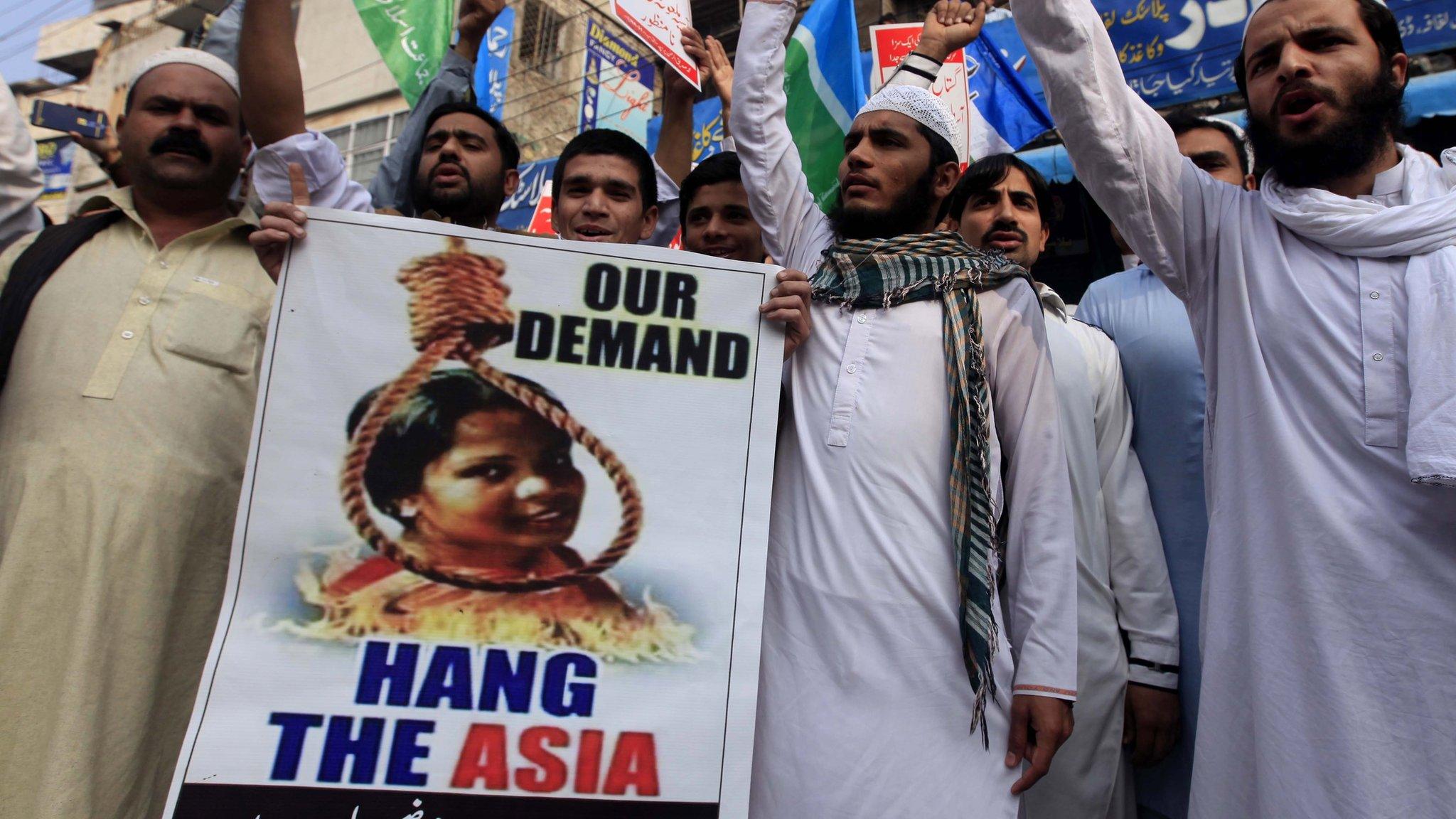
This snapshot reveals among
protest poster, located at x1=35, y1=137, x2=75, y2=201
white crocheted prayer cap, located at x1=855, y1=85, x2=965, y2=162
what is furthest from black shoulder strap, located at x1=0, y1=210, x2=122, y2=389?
protest poster, located at x1=35, y1=137, x2=75, y2=201

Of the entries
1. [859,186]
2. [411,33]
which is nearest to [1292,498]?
[859,186]

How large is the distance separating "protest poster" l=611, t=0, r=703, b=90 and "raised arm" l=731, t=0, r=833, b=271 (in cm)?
164

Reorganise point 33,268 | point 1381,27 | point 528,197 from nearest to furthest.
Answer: point 1381,27 < point 33,268 < point 528,197

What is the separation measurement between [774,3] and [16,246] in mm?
1588

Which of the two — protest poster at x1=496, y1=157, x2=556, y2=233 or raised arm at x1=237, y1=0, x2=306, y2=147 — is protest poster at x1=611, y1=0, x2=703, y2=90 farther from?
protest poster at x1=496, y1=157, x2=556, y2=233

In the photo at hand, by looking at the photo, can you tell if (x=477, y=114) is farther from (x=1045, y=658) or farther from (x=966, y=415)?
(x=1045, y=658)

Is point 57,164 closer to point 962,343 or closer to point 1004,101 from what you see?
point 1004,101

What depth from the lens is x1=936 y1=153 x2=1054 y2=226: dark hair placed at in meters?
2.56

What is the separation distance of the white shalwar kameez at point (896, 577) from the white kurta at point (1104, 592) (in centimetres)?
31

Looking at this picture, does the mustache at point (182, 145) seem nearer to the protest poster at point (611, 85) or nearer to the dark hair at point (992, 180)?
the dark hair at point (992, 180)

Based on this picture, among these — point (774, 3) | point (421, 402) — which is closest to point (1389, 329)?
point (774, 3)

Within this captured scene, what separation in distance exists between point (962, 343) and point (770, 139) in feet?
2.08

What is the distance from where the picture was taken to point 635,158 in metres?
2.31

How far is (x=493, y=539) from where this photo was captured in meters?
1.60
